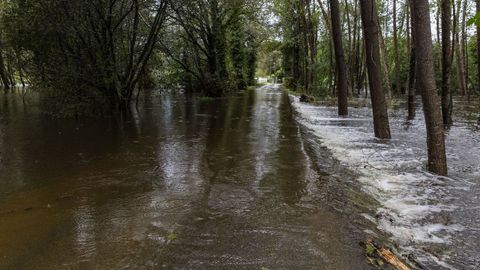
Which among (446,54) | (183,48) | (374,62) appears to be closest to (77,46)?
(374,62)

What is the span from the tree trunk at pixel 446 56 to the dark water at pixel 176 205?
15.4 feet

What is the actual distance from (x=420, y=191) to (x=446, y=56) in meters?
6.59

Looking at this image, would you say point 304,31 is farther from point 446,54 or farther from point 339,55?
point 446,54

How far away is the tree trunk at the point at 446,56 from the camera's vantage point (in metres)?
9.93

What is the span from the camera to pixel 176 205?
4.88 m

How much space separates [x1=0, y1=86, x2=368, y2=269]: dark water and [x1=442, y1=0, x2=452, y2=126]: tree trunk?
4683 millimetres

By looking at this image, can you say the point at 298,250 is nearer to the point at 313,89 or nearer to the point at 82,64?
the point at 82,64

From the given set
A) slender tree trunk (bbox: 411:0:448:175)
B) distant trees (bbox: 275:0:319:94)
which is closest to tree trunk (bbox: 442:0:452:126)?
slender tree trunk (bbox: 411:0:448:175)

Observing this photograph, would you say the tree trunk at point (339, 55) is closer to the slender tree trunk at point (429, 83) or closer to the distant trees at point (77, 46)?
the distant trees at point (77, 46)

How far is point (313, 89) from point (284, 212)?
24.3 metres

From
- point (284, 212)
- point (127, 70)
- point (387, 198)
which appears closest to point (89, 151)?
point (284, 212)

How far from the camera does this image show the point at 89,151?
8.41m

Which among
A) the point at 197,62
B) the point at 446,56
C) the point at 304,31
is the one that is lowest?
the point at 446,56

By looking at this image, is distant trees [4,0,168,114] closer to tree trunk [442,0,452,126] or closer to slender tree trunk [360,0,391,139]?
slender tree trunk [360,0,391,139]
